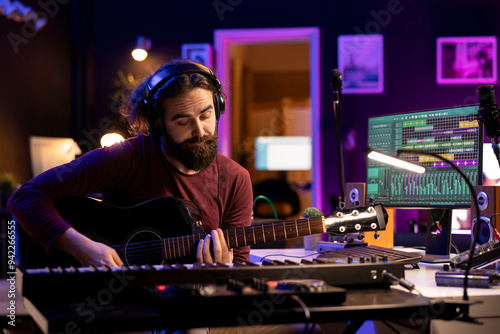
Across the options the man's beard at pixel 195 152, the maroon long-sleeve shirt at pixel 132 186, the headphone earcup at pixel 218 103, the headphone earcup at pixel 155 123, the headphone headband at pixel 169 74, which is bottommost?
the maroon long-sleeve shirt at pixel 132 186

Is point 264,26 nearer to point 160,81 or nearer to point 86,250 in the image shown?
point 160,81

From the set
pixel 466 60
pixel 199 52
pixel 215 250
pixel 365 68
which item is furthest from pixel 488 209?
pixel 199 52

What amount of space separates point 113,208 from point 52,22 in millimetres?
4166

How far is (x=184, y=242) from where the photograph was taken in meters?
1.51

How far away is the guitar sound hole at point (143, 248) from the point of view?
1.51m

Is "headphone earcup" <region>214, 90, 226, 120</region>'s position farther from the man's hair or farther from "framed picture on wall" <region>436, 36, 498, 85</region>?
"framed picture on wall" <region>436, 36, 498, 85</region>

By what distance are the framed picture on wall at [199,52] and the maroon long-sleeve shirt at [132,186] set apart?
3.34 metres

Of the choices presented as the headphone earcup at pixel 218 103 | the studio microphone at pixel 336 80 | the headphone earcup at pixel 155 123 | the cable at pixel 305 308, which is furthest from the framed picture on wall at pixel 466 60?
the cable at pixel 305 308

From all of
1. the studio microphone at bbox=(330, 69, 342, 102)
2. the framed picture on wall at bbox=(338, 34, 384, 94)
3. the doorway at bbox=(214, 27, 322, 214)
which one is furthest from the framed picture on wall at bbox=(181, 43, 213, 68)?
the studio microphone at bbox=(330, 69, 342, 102)

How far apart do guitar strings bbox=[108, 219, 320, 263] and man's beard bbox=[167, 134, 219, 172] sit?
330mm

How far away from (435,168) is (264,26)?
142 inches

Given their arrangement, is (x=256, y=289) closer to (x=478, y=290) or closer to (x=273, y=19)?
(x=478, y=290)

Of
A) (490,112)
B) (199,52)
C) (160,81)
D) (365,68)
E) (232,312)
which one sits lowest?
(232,312)

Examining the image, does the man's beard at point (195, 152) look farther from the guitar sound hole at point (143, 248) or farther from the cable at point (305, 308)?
the cable at point (305, 308)
